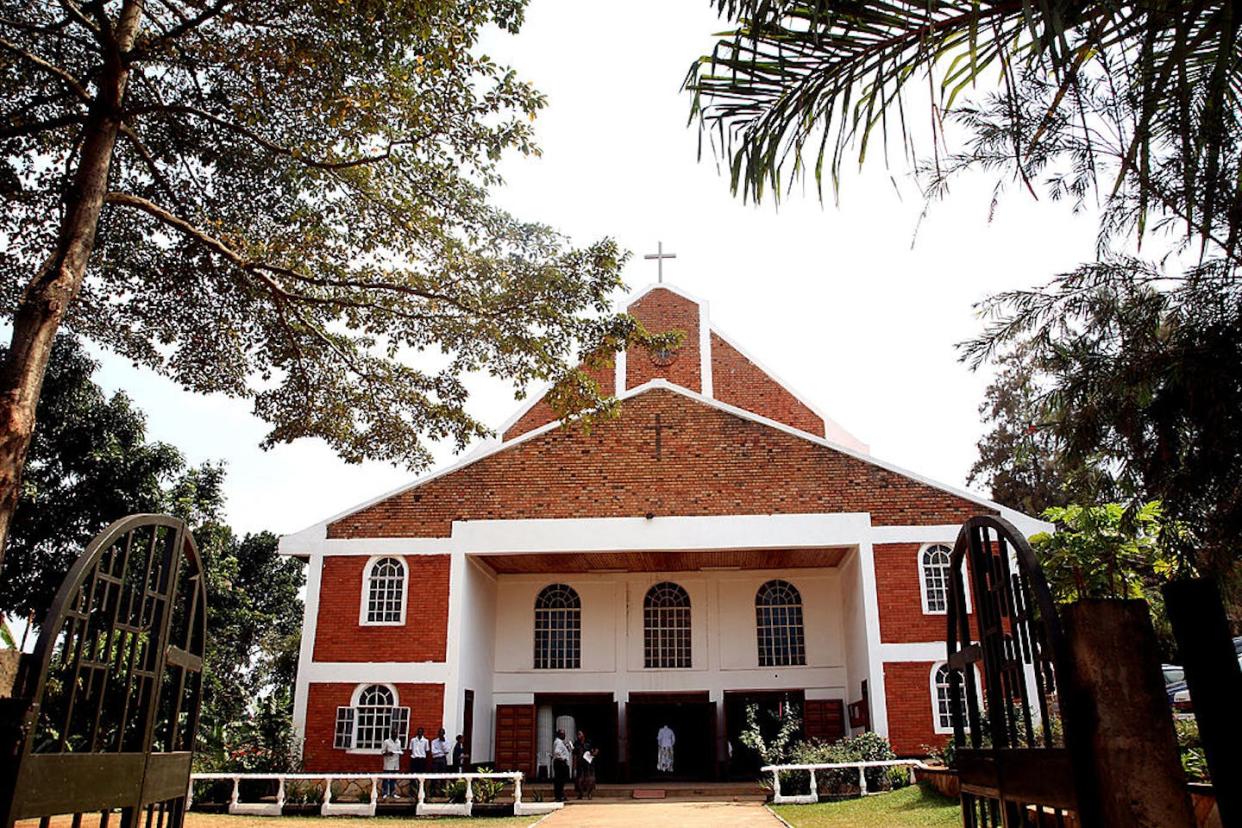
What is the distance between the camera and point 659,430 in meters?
20.7

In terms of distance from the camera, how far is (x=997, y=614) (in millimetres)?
3988

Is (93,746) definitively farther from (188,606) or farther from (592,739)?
(592,739)

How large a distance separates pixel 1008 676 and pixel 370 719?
17.2 m

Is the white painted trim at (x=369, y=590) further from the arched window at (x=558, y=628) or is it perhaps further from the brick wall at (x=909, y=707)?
the brick wall at (x=909, y=707)

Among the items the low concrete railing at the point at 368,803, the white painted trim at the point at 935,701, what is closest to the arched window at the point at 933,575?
the white painted trim at the point at 935,701

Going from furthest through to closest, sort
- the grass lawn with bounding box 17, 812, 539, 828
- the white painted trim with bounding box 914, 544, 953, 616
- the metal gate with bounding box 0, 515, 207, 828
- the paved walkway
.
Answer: the white painted trim with bounding box 914, 544, 953, 616 < the grass lawn with bounding box 17, 812, 539, 828 < the paved walkway < the metal gate with bounding box 0, 515, 207, 828

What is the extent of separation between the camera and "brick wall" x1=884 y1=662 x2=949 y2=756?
58.8 feet

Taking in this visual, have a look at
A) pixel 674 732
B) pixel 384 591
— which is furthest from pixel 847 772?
pixel 384 591

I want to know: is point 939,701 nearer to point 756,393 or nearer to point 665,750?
point 665,750

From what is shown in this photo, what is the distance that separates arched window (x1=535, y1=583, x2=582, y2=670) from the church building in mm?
46

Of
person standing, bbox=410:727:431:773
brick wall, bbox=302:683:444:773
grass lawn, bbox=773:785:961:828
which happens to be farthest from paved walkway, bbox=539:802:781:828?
brick wall, bbox=302:683:444:773

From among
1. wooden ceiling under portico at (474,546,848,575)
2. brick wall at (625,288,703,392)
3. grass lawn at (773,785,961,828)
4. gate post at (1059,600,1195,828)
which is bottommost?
grass lawn at (773,785,961,828)

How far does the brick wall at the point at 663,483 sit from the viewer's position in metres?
19.7

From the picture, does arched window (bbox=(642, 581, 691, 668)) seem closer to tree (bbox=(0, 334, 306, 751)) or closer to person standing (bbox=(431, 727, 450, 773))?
person standing (bbox=(431, 727, 450, 773))
